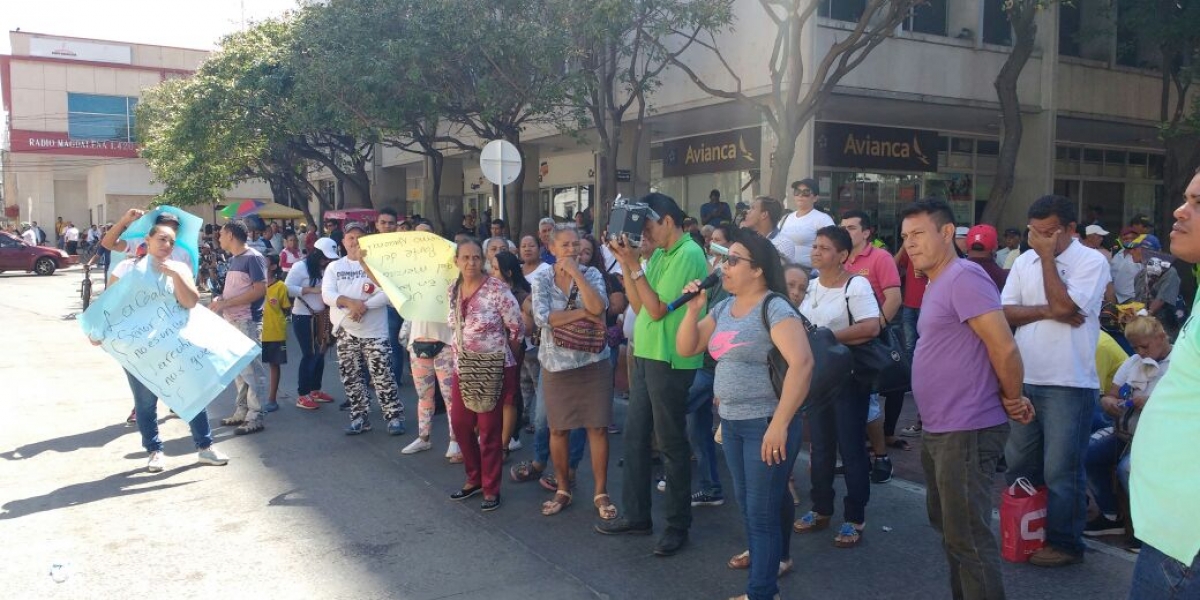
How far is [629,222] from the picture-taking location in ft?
15.8

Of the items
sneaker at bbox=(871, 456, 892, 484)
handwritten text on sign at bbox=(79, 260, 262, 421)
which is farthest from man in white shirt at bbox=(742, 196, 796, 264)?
handwritten text on sign at bbox=(79, 260, 262, 421)

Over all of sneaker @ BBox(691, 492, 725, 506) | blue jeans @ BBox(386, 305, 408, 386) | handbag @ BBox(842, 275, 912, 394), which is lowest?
sneaker @ BBox(691, 492, 725, 506)

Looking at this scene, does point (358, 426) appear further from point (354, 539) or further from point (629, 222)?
point (629, 222)

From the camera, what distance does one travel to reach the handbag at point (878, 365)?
529 centimetres

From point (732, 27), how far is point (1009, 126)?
4954 millimetres

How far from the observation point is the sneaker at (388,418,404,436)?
8047mm

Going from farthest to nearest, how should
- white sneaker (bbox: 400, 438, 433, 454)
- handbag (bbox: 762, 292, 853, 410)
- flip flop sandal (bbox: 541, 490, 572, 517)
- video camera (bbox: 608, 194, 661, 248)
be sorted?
1. white sneaker (bbox: 400, 438, 433, 454)
2. flip flop sandal (bbox: 541, 490, 572, 517)
3. video camera (bbox: 608, 194, 661, 248)
4. handbag (bbox: 762, 292, 853, 410)

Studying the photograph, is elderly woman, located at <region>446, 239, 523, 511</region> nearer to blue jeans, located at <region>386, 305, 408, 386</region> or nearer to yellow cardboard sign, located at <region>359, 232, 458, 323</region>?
yellow cardboard sign, located at <region>359, 232, 458, 323</region>

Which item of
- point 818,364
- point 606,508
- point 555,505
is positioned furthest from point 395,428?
point 818,364

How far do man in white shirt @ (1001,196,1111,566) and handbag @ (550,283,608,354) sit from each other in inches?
91.9

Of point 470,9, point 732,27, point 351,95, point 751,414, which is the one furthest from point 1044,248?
point 351,95

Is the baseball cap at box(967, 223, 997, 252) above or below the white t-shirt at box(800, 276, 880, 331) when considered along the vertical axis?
above

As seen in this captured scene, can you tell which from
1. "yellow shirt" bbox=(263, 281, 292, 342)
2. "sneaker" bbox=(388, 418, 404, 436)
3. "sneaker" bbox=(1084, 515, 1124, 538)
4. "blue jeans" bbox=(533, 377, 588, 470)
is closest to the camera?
"sneaker" bbox=(1084, 515, 1124, 538)

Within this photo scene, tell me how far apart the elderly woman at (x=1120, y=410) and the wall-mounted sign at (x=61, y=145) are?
58.2m
